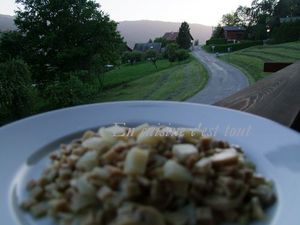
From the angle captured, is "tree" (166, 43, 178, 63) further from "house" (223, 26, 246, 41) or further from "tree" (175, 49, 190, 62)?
"house" (223, 26, 246, 41)

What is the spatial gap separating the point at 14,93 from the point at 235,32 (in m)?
15.0

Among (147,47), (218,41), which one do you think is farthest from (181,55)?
(218,41)

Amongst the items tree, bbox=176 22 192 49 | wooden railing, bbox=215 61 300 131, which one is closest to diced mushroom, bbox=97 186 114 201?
wooden railing, bbox=215 61 300 131

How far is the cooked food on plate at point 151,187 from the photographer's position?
421 millimetres

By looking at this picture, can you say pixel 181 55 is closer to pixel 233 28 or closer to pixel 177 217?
pixel 233 28

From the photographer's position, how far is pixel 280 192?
0.48m

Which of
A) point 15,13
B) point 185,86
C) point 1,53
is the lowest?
point 185,86

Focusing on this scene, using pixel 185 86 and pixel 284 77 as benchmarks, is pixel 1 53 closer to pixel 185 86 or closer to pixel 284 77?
pixel 185 86

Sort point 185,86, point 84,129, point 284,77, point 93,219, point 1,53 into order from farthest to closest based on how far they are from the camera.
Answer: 1. point 1,53
2. point 185,86
3. point 284,77
4. point 84,129
5. point 93,219

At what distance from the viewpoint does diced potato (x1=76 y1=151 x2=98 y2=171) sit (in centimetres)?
50

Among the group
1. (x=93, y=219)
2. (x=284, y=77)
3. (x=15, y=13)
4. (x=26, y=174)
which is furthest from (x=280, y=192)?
(x=15, y=13)

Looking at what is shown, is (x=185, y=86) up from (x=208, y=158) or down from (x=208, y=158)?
down

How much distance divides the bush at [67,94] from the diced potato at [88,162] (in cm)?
552

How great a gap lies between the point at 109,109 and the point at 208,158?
355mm
